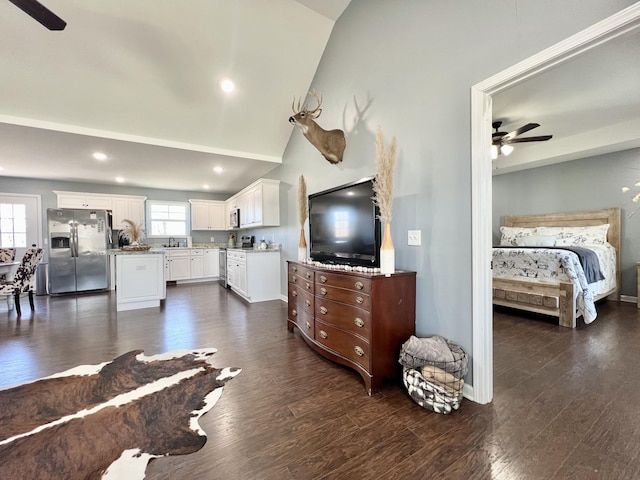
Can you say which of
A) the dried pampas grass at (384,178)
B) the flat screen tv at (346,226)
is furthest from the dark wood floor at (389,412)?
the dried pampas grass at (384,178)

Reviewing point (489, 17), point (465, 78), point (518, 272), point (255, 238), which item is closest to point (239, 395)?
point (465, 78)

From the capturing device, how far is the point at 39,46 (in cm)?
279

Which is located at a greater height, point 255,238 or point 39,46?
point 39,46

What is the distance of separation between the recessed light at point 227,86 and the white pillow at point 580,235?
6065mm

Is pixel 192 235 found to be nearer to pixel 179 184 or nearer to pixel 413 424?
pixel 179 184

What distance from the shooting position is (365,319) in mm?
1945

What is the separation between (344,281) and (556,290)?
3.01 meters

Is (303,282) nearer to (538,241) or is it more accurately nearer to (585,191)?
(538,241)

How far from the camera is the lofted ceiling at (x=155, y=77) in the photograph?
9.15 feet

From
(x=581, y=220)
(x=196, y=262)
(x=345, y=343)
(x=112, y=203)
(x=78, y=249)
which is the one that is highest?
(x=112, y=203)

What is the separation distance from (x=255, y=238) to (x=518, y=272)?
17.0 feet

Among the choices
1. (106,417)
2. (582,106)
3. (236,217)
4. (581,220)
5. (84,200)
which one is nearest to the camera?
(106,417)

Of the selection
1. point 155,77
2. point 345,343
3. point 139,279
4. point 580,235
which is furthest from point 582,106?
point 139,279

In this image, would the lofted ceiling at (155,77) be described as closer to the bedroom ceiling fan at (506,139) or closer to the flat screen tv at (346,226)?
the flat screen tv at (346,226)
